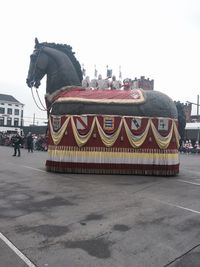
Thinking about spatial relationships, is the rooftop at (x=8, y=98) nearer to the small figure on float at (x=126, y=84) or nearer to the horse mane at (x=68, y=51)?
the horse mane at (x=68, y=51)

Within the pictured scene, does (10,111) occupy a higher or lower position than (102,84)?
higher

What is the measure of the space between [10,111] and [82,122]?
10259 cm

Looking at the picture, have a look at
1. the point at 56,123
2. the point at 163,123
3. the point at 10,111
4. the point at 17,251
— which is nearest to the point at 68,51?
the point at 56,123

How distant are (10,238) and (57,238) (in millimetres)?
784

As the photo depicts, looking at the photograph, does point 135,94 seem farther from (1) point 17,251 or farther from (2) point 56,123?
(1) point 17,251

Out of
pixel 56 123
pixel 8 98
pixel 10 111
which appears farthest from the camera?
pixel 8 98

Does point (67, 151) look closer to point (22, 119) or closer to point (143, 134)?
point (143, 134)

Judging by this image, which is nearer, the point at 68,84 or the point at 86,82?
the point at 68,84

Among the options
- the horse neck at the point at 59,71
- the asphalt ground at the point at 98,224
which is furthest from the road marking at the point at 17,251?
the horse neck at the point at 59,71

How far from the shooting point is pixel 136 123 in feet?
46.7

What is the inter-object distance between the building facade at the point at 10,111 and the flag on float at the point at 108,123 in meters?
97.2

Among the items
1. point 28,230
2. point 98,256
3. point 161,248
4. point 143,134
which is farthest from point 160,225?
point 143,134

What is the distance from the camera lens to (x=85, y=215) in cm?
795

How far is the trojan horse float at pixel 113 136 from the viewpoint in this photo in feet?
46.3
